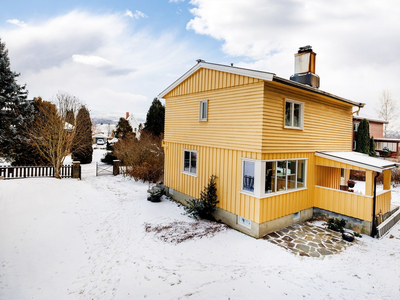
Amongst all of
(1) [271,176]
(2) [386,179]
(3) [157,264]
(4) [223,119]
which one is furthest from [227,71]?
(2) [386,179]

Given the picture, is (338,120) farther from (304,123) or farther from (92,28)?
(92,28)

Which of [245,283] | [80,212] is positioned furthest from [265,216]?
[80,212]

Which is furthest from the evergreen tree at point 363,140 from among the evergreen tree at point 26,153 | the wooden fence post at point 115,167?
the evergreen tree at point 26,153

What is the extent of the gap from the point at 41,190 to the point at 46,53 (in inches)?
440

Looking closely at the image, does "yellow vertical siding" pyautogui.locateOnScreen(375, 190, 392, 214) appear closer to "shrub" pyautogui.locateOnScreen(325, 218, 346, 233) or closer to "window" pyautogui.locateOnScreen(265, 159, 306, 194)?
"shrub" pyautogui.locateOnScreen(325, 218, 346, 233)

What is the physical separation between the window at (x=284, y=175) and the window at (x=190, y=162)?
13.0ft

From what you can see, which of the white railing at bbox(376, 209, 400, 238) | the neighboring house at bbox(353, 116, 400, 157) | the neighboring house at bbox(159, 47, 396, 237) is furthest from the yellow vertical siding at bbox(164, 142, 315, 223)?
the neighboring house at bbox(353, 116, 400, 157)

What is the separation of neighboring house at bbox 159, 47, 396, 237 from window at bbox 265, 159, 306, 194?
0.04m

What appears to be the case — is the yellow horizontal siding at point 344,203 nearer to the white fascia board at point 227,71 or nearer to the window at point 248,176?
the window at point 248,176

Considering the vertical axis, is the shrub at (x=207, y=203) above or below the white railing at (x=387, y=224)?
above

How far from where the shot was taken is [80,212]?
10281 millimetres

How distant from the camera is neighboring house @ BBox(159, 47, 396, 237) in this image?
8023 millimetres

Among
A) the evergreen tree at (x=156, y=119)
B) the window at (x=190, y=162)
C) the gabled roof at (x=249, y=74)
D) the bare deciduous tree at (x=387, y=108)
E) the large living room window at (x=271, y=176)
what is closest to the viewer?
the gabled roof at (x=249, y=74)

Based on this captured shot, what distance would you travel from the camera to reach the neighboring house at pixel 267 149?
26.3 feet
